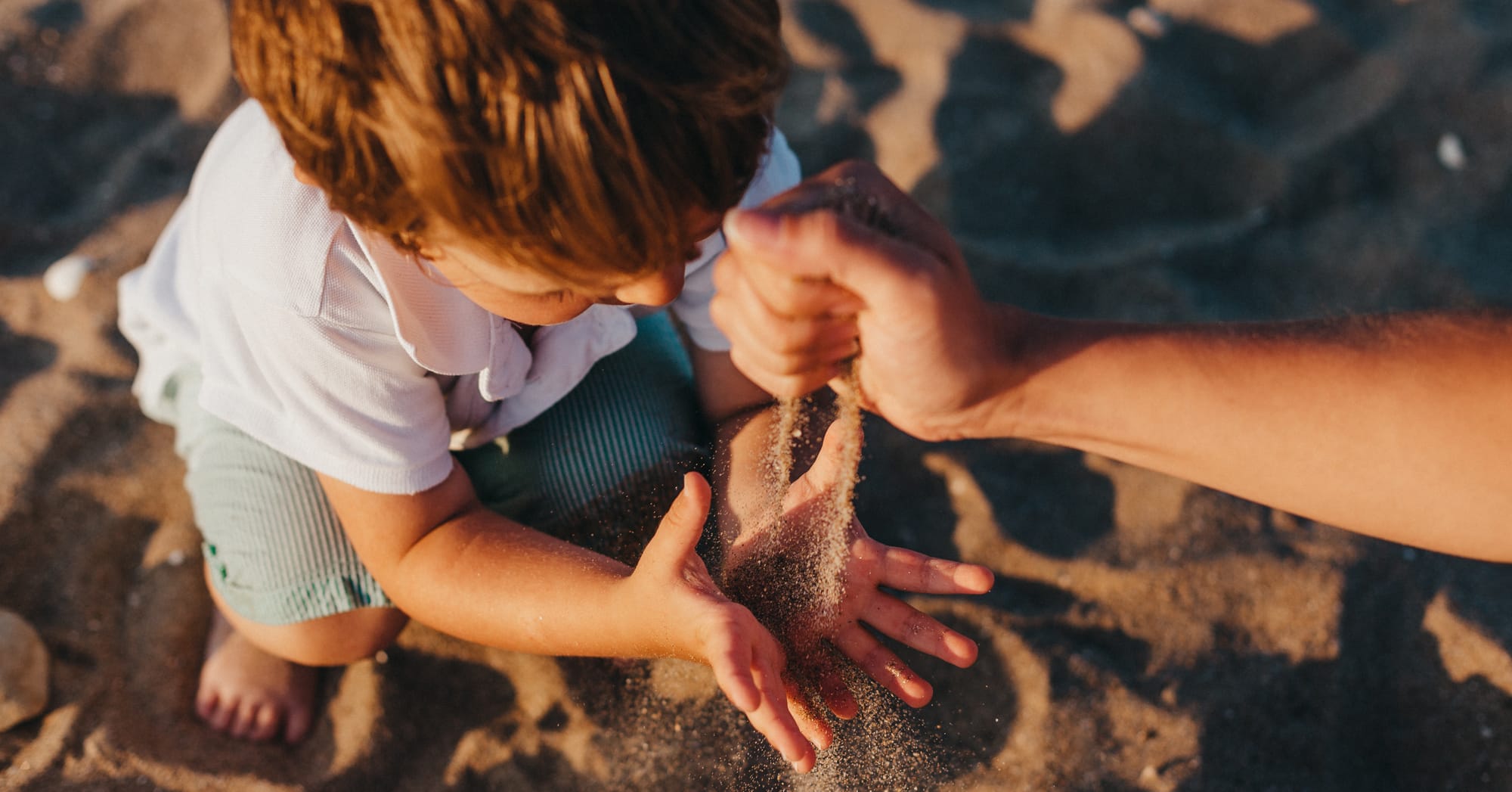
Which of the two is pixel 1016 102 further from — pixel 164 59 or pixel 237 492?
pixel 164 59

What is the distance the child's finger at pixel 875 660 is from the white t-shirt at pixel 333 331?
0.62m

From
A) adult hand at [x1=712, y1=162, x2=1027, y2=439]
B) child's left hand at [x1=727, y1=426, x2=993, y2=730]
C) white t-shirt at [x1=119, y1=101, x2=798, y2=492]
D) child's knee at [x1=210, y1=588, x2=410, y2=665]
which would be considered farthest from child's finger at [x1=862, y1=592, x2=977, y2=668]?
child's knee at [x1=210, y1=588, x2=410, y2=665]

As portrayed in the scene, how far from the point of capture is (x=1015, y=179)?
2346 mm

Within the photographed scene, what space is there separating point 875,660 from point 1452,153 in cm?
200

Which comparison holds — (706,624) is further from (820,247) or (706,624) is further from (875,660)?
(820,247)

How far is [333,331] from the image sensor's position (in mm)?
1246

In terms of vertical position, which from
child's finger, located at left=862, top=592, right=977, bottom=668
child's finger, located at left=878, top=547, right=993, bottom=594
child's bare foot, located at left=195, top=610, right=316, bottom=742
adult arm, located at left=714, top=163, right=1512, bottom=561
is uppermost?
adult arm, located at left=714, top=163, right=1512, bottom=561

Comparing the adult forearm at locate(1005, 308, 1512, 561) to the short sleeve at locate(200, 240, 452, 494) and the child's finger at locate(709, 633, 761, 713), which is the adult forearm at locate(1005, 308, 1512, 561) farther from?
the short sleeve at locate(200, 240, 452, 494)

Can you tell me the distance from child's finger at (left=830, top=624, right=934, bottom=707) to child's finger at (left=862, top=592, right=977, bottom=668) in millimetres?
34

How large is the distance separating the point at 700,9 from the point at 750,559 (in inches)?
33.9

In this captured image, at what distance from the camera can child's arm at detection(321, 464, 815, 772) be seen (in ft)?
4.01

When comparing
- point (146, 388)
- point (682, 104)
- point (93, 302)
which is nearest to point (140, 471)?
point (146, 388)

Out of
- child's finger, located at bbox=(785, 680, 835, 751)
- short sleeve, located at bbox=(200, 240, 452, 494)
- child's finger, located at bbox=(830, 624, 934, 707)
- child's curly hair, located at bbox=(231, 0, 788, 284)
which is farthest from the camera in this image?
child's finger, located at bbox=(830, 624, 934, 707)

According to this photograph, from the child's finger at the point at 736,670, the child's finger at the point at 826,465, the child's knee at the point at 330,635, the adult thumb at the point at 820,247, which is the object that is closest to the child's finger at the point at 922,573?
the child's finger at the point at 826,465
